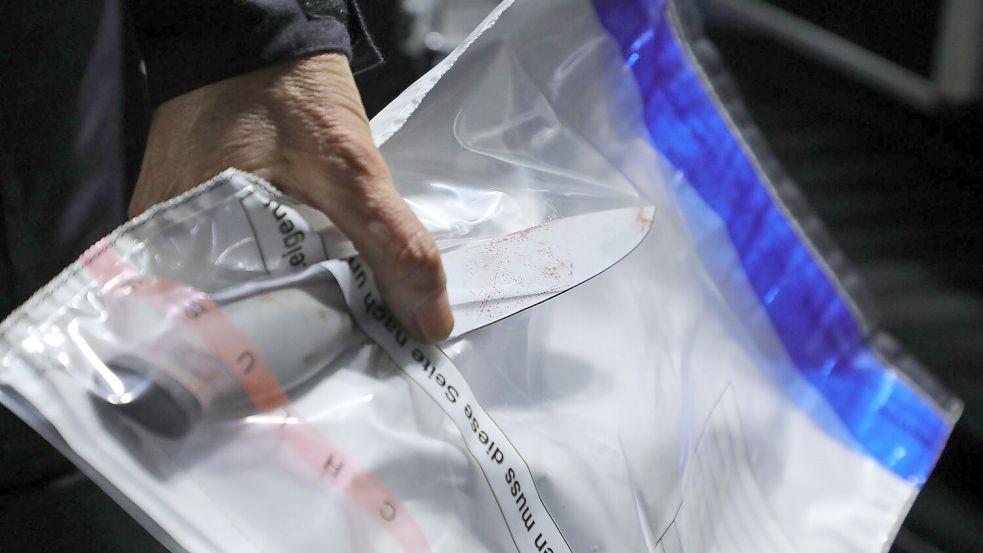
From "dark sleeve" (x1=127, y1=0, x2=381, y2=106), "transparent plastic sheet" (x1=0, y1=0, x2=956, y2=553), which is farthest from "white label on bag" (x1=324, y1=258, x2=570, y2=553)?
"dark sleeve" (x1=127, y1=0, x2=381, y2=106)

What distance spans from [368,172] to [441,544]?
152mm

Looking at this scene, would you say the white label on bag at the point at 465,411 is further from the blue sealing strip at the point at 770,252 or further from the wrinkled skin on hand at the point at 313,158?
the blue sealing strip at the point at 770,252

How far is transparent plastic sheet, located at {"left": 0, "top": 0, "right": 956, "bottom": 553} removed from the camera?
308mm

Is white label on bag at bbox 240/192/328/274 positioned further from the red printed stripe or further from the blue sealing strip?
the blue sealing strip

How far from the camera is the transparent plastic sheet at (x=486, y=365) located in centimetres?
31

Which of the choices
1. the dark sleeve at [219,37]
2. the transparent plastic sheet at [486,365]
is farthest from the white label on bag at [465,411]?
the dark sleeve at [219,37]

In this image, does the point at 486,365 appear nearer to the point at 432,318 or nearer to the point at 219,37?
the point at 432,318

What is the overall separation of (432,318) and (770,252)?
24 centimetres

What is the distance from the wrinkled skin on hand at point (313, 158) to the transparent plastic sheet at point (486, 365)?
0.01 metres

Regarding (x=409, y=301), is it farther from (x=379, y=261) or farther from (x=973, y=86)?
(x=973, y=86)

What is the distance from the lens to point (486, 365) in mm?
390

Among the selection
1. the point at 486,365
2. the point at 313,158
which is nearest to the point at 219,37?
the point at 313,158

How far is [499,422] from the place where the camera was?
1.22 feet

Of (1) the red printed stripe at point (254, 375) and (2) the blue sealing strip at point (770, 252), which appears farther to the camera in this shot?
(2) the blue sealing strip at point (770, 252)
